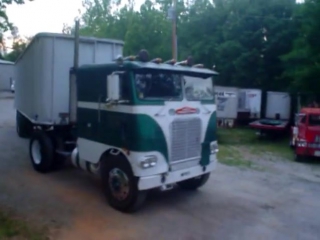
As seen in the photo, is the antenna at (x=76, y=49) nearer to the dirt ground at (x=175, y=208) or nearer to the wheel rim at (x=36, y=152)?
the wheel rim at (x=36, y=152)

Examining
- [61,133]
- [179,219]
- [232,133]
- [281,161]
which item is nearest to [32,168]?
[61,133]

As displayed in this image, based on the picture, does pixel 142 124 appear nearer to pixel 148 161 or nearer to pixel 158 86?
pixel 148 161

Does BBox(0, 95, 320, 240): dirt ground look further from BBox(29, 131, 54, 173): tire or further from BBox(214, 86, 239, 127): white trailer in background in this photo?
BBox(214, 86, 239, 127): white trailer in background

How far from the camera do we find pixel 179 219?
7059 mm

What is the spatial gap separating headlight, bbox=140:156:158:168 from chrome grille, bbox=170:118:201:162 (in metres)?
0.43

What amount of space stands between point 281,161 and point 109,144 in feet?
27.2

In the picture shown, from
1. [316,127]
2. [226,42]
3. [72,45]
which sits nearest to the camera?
[72,45]

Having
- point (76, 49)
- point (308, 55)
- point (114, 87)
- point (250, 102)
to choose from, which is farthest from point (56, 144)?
point (250, 102)

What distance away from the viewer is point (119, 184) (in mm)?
7211

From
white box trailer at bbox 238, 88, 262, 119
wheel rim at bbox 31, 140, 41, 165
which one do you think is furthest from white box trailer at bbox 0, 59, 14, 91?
wheel rim at bbox 31, 140, 41, 165

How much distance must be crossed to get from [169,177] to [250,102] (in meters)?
16.4

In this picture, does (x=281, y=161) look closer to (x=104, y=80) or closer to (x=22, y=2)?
(x=104, y=80)

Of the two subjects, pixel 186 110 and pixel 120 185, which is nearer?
pixel 120 185

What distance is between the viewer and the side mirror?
6.62 metres
